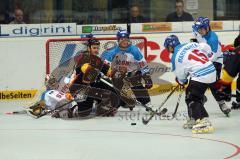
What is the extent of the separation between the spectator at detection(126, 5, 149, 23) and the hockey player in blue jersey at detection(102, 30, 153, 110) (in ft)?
5.36

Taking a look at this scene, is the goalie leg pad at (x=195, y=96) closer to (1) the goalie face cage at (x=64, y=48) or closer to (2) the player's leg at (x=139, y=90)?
(2) the player's leg at (x=139, y=90)

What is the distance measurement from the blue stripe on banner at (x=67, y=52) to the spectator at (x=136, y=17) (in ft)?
3.59

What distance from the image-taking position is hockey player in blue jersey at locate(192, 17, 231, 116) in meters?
7.17

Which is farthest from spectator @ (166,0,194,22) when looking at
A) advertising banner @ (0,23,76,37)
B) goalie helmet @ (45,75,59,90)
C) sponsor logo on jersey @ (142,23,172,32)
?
goalie helmet @ (45,75,59,90)

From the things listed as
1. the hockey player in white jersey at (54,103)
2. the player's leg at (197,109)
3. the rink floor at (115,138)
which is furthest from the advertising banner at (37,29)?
the player's leg at (197,109)

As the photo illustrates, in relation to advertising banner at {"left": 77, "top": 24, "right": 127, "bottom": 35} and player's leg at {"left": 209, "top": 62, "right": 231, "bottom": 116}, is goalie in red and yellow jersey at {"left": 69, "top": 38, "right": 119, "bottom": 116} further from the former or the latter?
advertising banner at {"left": 77, "top": 24, "right": 127, "bottom": 35}

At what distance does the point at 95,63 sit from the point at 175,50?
1.38 meters

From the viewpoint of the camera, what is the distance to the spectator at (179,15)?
31.1 ft

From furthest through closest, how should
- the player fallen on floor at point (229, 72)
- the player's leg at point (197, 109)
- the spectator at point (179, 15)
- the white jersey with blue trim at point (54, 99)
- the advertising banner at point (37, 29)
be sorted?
1. the spectator at point (179, 15)
2. the advertising banner at point (37, 29)
3. the player fallen on floor at point (229, 72)
4. the white jersey with blue trim at point (54, 99)
5. the player's leg at point (197, 109)

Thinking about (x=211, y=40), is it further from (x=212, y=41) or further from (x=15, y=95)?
(x=15, y=95)

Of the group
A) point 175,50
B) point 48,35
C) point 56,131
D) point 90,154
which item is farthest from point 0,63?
point 90,154

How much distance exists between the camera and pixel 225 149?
17.1ft

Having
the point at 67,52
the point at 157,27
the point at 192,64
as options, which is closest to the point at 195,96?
the point at 192,64

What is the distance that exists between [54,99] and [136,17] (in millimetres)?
2638
